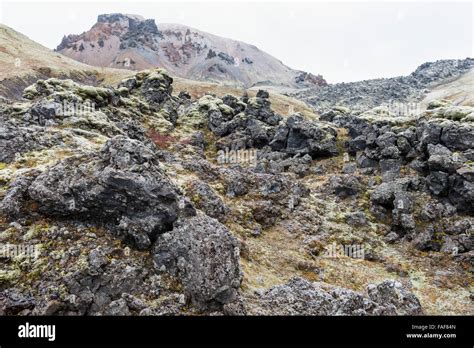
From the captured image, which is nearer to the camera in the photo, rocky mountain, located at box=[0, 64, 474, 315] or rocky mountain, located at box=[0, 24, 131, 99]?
rocky mountain, located at box=[0, 64, 474, 315]

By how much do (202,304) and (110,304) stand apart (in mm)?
4301

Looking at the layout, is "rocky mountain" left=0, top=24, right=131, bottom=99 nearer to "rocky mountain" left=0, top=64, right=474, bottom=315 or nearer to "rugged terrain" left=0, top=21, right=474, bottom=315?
"rugged terrain" left=0, top=21, right=474, bottom=315

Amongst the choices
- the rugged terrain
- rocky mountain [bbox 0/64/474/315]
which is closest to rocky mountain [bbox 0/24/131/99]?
the rugged terrain

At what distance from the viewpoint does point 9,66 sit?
12538cm

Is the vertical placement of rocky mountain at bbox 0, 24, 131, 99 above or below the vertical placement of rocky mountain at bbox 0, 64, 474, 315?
above

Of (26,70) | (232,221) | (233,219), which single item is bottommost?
(232,221)

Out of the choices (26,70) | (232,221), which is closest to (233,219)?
(232,221)

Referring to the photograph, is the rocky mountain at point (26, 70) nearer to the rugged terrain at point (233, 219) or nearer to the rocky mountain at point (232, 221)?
the rugged terrain at point (233, 219)

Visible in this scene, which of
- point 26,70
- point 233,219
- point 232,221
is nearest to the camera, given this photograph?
point 232,221

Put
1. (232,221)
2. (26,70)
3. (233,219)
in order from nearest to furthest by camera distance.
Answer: (232,221)
(233,219)
(26,70)

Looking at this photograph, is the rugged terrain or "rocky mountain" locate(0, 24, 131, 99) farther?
"rocky mountain" locate(0, 24, 131, 99)

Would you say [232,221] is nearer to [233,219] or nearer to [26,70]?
[233,219]

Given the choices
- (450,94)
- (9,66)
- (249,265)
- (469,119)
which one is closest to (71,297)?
(249,265)

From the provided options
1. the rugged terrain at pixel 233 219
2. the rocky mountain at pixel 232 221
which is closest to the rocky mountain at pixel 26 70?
the rugged terrain at pixel 233 219
